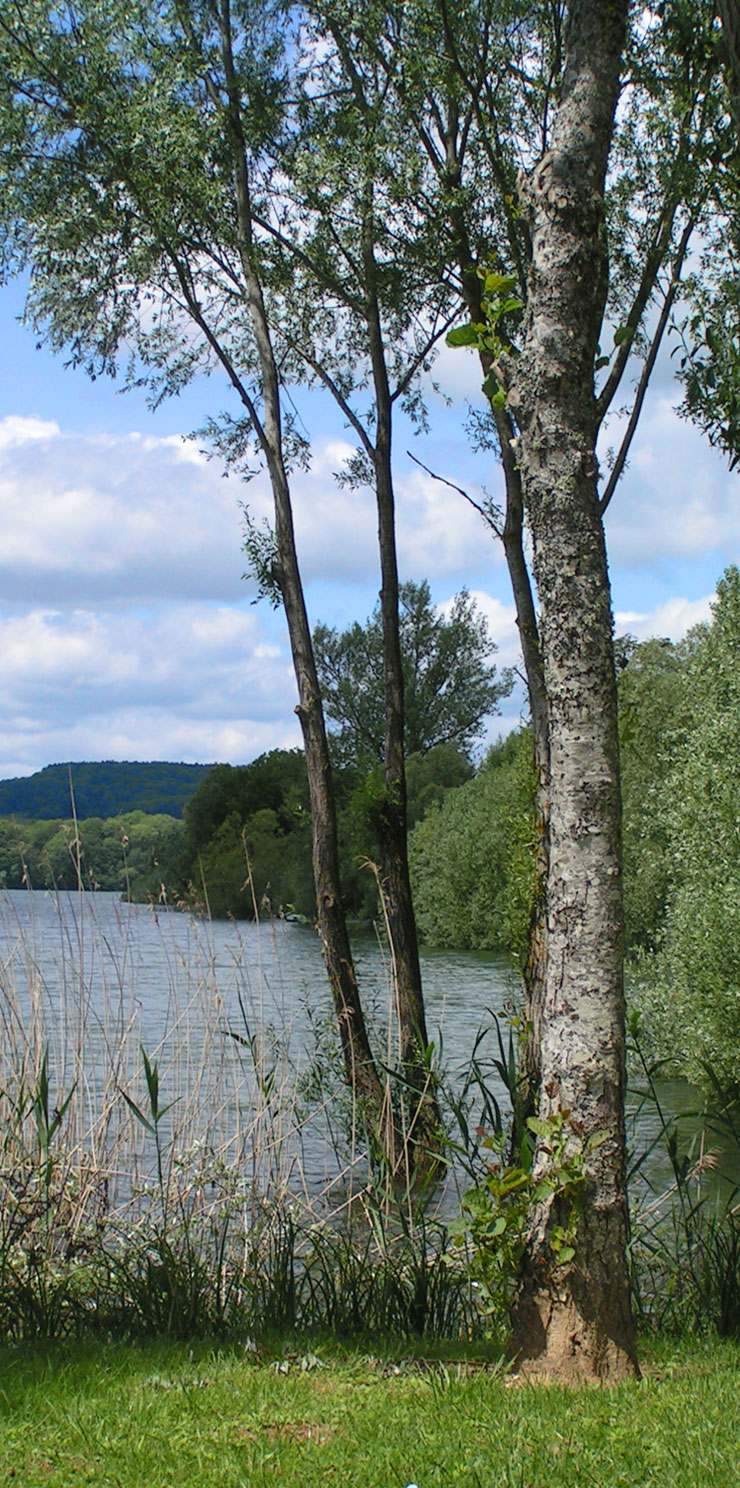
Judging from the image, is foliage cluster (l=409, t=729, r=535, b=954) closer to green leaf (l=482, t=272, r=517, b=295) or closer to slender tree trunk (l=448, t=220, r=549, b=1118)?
slender tree trunk (l=448, t=220, r=549, b=1118)

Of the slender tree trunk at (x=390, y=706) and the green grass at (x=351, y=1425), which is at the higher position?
the slender tree trunk at (x=390, y=706)

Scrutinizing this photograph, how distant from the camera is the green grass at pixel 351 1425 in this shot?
10.4ft

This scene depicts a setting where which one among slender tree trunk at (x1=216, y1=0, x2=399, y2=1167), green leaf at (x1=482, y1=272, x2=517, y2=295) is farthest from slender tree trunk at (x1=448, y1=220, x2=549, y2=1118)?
green leaf at (x1=482, y1=272, x2=517, y2=295)

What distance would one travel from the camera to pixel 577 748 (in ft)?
13.1

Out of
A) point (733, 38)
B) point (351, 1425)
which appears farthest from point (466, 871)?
point (351, 1425)

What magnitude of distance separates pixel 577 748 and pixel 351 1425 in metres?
2.08

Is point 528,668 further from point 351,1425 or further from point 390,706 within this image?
point 351,1425

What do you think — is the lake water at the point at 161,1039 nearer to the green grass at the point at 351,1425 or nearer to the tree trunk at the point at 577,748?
the green grass at the point at 351,1425

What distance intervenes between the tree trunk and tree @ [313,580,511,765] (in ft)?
169

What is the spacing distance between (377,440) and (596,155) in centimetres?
822

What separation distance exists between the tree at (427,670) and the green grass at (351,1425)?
52.0 metres

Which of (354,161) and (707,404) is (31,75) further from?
(707,404)

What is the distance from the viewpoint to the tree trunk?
383cm

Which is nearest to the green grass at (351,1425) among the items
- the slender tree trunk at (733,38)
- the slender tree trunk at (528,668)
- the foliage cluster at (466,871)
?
the slender tree trunk at (528,668)
